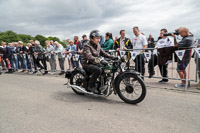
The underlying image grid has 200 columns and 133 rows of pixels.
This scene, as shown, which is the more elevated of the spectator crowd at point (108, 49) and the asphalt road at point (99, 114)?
the spectator crowd at point (108, 49)

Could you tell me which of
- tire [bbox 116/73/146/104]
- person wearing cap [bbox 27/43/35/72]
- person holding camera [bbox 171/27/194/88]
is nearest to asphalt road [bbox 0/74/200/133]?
tire [bbox 116/73/146/104]

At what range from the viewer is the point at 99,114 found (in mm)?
3246

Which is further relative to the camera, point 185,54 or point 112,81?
point 185,54

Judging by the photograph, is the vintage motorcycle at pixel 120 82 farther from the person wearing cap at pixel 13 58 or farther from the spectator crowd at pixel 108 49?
the person wearing cap at pixel 13 58

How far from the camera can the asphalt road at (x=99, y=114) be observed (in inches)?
105

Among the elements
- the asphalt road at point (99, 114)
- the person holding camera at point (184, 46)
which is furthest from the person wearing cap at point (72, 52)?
the person holding camera at point (184, 46)

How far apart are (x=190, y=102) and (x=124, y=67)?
1911 millimetres

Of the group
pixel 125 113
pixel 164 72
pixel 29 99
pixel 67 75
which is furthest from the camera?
pixel 164 72

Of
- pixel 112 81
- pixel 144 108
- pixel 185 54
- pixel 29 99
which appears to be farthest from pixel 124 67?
pixel 29 99

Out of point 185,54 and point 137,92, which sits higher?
point 185,54

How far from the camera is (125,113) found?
3260 millimetres

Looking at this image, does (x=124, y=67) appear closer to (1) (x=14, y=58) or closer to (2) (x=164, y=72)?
(2) (x=164, y=72)

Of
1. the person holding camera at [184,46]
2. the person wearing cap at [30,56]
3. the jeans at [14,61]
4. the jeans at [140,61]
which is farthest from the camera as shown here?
the jeans at [14,61]

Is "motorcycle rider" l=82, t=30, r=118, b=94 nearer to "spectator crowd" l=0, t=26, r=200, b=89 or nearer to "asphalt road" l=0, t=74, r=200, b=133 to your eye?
"asphalt road" l=0, t=74, r=200, b=133
